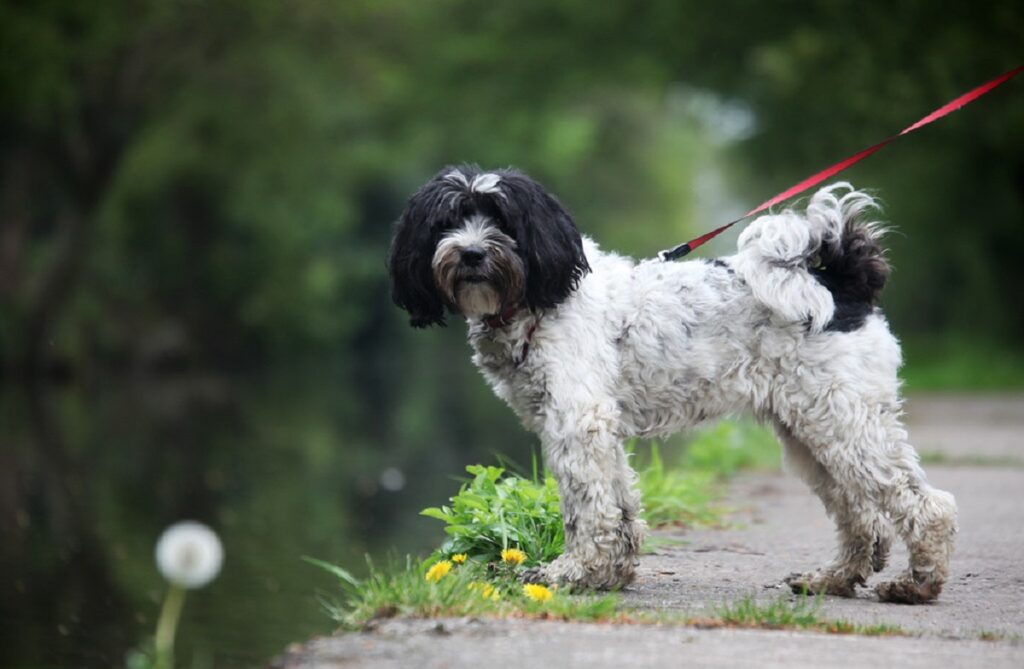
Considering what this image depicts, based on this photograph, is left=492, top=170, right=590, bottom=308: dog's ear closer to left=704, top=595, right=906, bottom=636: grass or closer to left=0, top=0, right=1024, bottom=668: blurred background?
left=704, top=595, right=906, bottom=636: grass

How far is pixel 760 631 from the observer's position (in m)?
5.43

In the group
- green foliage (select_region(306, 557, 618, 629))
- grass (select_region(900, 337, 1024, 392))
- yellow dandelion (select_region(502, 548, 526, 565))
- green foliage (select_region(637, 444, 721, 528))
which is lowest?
green foliage (select_region(306, 557, 618, 629))

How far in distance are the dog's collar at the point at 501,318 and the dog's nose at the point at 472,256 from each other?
272mm

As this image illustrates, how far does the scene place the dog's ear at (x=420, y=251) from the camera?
21.1 ft

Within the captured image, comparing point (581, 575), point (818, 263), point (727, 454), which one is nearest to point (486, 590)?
point (581, 575)

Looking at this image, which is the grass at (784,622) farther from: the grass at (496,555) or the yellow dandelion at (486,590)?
the yellow dandelion at (486,590)

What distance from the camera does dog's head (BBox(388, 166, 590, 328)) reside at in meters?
6.31

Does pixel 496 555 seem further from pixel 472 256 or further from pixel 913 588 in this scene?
pixel 913 588

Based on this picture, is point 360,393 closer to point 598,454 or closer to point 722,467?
point 722,467

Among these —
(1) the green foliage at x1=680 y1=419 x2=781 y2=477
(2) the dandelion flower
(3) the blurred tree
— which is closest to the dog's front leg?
(2) the dandelion flower

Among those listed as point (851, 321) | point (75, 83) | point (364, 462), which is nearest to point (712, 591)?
point (851, 321)

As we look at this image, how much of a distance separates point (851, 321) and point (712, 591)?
4.64ft

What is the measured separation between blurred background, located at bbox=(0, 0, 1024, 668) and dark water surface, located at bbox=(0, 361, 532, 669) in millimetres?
53

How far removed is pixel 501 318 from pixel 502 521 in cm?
119
